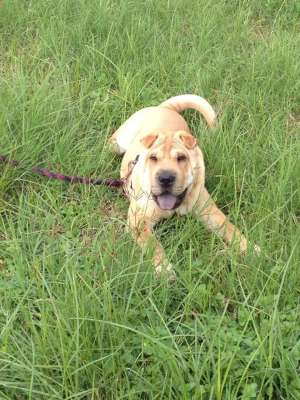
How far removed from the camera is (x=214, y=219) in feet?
8.94

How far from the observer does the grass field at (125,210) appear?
1854 millimetres

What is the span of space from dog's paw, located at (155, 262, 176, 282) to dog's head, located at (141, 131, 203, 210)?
512 mm

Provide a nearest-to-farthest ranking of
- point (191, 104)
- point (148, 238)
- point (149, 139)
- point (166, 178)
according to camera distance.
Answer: point (148, 238) < point (166, 178) < point (149, 139) < point (191, 104)

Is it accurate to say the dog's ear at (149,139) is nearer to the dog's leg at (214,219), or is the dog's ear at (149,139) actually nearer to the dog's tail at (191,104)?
the dog's leg at (214,219)

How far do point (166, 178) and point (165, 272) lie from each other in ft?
→ 1.91

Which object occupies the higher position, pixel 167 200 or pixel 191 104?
pixel 191 104

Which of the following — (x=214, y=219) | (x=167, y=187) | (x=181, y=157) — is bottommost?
(x=214, y=219)

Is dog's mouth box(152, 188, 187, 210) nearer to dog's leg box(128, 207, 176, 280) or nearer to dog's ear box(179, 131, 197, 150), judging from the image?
dog's leg box(128, 207, 176, 280)

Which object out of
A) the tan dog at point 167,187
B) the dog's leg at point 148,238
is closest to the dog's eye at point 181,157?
the tan dog at point 167,187

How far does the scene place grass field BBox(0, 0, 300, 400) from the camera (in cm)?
185

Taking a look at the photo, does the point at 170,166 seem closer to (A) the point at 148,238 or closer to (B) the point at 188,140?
(B) the point at 188,140

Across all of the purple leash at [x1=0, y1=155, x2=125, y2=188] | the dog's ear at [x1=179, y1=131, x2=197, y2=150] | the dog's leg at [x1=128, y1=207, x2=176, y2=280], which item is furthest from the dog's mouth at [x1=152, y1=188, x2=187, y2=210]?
the purple leash at [x1=0, y1=155, x2=125, y2=188]

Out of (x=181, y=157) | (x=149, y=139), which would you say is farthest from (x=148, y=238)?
(x=149, y=139)

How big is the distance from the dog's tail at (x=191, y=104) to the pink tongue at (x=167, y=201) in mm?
893
